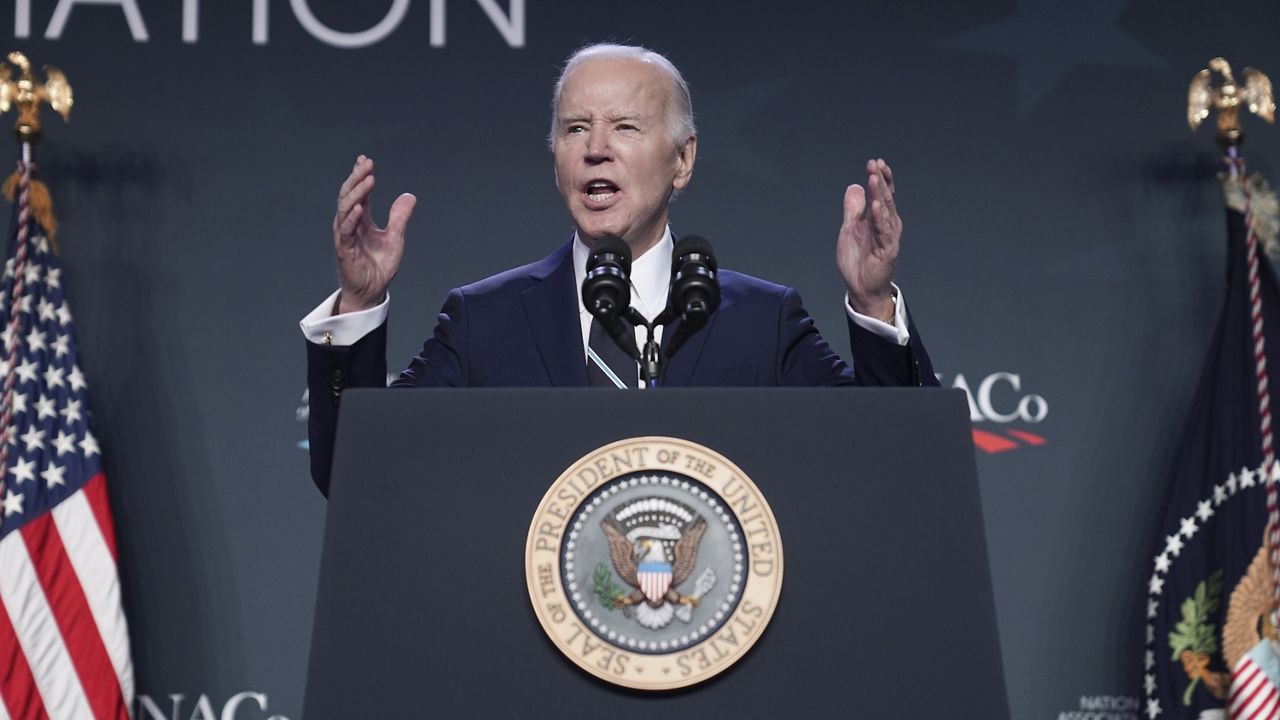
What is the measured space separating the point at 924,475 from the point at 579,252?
973 mm

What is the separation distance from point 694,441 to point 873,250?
673 mm

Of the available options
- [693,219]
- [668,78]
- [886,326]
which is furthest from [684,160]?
[693,219]

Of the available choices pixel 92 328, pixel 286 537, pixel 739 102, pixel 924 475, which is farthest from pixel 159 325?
pixel 924 475

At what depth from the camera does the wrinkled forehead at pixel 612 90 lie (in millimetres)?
2154

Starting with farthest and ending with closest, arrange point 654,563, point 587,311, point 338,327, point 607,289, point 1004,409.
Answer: point 1004,409 → point 338,327 → point 587,311 → point 607,289 → point 654,563

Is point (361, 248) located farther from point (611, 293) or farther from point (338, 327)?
Result: point (611, 293)

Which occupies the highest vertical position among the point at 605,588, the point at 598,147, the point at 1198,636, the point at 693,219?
the point at 693,219

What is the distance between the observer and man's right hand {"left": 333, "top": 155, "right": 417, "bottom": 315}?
1.79m

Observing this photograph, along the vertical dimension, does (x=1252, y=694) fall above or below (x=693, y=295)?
below

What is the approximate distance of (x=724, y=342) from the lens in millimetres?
1968

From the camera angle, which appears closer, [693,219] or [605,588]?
[605,588]

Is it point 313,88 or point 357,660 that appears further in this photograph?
point 313,88

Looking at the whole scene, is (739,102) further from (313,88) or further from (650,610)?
(650,610)

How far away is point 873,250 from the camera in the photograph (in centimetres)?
187
